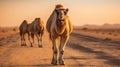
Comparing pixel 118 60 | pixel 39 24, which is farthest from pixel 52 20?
pixel 39 24

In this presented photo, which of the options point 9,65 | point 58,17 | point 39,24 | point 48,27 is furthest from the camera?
point 39,24

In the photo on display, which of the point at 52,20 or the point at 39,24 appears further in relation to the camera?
the point at 39,24

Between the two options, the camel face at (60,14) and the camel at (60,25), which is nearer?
the camel face at (60,14)

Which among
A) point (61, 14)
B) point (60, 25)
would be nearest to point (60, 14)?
point (61, 14)

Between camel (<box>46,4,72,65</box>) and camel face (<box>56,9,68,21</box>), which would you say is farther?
camel (<box>46,4,72,65</box>)

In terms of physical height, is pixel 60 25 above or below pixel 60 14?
below

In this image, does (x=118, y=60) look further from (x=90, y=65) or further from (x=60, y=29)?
(x=60, y=29)

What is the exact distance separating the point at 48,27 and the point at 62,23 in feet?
6.40

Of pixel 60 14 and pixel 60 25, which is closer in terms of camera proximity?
pixel 60 14

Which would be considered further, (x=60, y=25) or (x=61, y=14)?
(x=60, y=25)

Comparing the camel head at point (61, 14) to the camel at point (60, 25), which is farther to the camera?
the camel at point (60, 25)

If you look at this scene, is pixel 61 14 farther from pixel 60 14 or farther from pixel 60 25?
pixel 60 25

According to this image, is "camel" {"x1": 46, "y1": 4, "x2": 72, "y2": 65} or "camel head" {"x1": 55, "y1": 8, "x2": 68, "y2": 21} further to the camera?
"camel" {"x1": 46, "y1": 4, "x2": 72, "y2": 65}

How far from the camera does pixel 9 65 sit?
48.6 ft
